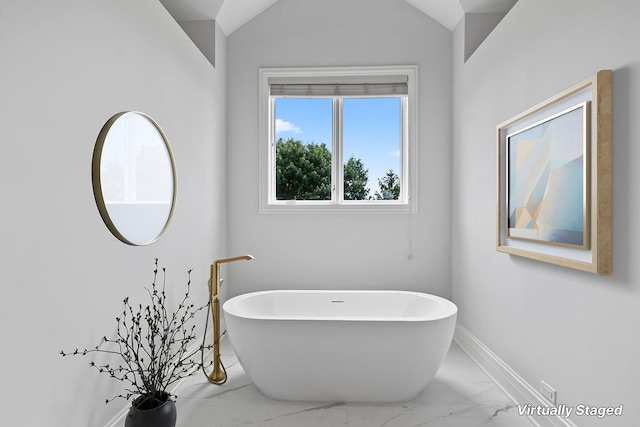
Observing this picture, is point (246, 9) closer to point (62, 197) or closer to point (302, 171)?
point (302, 171)

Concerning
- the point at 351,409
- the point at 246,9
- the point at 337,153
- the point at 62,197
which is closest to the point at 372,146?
the point at 337,153

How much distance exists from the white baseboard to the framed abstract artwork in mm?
686

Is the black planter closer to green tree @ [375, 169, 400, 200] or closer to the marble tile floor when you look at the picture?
the marble tile floor

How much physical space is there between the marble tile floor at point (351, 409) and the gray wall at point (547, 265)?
25 centimetres

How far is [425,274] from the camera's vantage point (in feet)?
11.0

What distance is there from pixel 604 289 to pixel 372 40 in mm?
2704

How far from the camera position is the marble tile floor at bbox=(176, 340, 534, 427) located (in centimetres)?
197

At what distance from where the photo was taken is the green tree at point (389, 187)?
3520mm

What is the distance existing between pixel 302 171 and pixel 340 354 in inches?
74.5

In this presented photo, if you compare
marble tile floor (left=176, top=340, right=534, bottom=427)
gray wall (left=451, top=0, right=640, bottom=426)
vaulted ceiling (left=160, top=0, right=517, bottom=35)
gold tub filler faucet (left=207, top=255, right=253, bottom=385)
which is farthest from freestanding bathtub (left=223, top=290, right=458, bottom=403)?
vaulted ceiling (left=160, top=0, right=517, bottom=35)

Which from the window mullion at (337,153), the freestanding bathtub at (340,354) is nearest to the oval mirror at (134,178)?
the freestanding bathtub at (340,354)

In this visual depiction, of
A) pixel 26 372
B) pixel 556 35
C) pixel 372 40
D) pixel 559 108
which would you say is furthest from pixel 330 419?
pixel 372 40

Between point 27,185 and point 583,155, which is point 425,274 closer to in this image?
point 583,155

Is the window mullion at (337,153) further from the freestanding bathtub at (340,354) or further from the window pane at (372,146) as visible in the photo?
the freestanding bathtub at (340,354)
